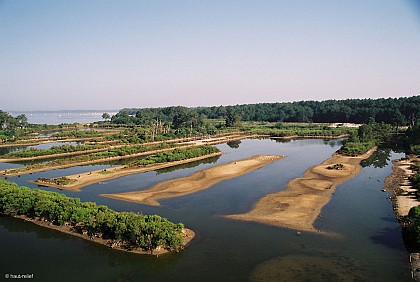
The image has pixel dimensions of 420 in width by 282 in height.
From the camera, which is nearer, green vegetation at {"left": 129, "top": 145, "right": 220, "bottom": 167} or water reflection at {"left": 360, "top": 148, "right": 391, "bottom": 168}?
green vegetation at {"left": 129, "top": 145, "right": 220, "bottom": 167}

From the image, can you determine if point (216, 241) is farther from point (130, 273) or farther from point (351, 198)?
point (351, 198)

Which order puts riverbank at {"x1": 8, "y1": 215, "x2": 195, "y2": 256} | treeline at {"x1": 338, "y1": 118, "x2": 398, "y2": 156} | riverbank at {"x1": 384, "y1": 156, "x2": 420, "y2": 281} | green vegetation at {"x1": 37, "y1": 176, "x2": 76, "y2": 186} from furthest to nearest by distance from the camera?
treeline at {"x1": 338, "y1": 118, "x2": 398, "y2": 156} < green vegetation at {"x1": 37, "y1": 176, "x2": 76, "y2": 186} < riverbank at {"x1": 8, "y1": 215, "x2": 195, "y2": 256} < riverbank at {"x1": 384, "y1": 156, "x2": 420, "y2": 281}

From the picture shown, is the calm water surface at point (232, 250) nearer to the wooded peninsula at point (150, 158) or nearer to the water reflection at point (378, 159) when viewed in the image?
the wooded peninsula at point (150, 158)

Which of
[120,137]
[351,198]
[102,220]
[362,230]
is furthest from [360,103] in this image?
[102,220]

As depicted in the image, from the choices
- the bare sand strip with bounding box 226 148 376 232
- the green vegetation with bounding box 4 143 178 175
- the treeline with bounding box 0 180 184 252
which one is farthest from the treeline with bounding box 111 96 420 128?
the treeline with bounding box 0 180 184 252

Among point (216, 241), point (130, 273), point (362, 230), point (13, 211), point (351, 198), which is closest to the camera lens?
point (130, 273)

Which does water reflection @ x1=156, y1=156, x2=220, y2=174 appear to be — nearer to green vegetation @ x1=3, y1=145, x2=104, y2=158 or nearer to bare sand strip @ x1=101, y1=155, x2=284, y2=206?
bare sand strip @ x1=101, y1=155, x2=284, y2=206

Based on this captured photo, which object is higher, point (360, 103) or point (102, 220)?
point (360, 103)

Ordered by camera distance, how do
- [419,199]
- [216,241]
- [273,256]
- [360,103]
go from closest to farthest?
[273,256] → [216,241] → [419,199] → [360,103]
